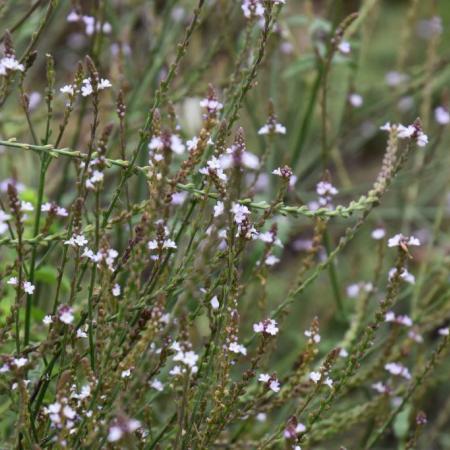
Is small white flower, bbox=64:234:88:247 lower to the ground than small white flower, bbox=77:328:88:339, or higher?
higher

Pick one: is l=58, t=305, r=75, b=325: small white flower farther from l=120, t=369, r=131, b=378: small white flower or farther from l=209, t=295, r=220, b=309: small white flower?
l=209, t=295, r=220, b=309: small white flower

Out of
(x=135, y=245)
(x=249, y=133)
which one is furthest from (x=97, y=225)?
(x=249, y=133)

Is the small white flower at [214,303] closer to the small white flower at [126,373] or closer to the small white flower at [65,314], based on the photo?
the small white flower at [126,373]

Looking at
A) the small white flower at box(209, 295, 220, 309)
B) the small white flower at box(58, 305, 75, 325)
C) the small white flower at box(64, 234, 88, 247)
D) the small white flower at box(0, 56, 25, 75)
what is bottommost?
the small white flower at box(58, 305, 75, 325)

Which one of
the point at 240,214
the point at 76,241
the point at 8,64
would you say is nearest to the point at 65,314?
the point at 76,241

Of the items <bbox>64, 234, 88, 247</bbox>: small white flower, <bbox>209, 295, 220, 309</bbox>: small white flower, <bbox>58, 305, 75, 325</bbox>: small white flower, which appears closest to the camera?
<bbox>58, 305, 75, 325</bbox>: small white flower

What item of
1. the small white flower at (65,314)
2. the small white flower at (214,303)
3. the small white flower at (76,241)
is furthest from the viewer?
the small white flower at (214,303)

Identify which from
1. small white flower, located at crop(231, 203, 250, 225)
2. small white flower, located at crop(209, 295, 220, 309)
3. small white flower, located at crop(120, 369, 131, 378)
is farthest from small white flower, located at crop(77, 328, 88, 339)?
small white flower, located at crop(231, 203, 250, 225)

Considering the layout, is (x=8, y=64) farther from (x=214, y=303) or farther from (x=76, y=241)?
(x=214, y=303)

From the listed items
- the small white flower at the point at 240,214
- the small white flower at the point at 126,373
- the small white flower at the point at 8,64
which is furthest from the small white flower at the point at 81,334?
the small white flower at the point at 8,64

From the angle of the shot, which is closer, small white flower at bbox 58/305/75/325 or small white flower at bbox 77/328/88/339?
small white flower at bbox 58/305/75/325

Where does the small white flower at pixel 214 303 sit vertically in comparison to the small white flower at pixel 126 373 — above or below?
above
